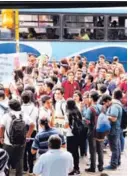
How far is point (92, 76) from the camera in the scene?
444 centimetres

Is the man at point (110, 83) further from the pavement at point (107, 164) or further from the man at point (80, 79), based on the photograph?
the pavement at point (107, 164)

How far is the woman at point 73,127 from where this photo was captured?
347cm

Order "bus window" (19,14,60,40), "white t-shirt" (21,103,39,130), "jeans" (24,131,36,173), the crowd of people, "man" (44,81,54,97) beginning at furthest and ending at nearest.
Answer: "bus window" (19,14,60,40) < "man" (44,81,54,97) < "jeans" (24,131,36,173) < "white t-shirt" (21,103,39,130) < the crowd of people

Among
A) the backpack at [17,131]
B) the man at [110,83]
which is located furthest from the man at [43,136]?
the man at [110,83]

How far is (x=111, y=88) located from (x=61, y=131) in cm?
91

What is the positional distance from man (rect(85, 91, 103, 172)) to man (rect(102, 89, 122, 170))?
71 millimetres

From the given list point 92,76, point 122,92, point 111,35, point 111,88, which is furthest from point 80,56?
point 122,92

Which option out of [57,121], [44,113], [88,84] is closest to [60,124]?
[57,121]

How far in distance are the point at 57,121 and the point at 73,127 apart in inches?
5.4

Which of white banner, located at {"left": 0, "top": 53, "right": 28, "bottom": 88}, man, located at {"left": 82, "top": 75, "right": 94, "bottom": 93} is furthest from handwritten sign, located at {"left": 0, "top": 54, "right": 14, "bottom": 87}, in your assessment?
man, located at {"left": 82, "top": 75, "right": 94, "bottom": 93}

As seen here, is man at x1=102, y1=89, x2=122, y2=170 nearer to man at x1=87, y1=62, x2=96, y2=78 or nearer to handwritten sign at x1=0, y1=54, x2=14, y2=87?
handwritten sign at x1=0, y1=54, x2=14, y2=87

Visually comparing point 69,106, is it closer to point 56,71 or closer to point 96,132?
point 96,132

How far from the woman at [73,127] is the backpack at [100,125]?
0.11 metres

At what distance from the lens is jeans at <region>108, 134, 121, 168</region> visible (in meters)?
3.72
